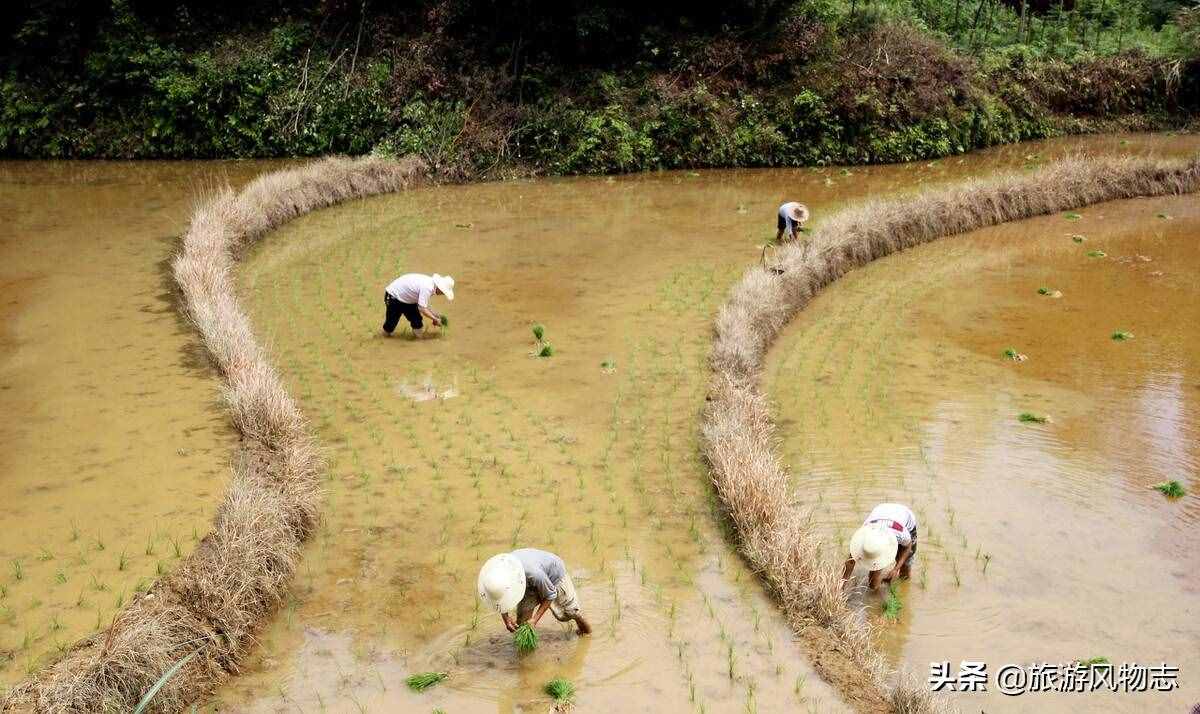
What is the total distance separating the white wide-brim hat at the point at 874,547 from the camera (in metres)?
6.27

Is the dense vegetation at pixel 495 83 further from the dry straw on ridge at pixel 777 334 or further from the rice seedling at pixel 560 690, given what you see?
the rice seedling at pixel 560 690

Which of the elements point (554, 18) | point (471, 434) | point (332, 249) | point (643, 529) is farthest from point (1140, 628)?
point (554, 18)

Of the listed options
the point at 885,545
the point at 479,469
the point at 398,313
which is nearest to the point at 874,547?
the point at 885,545

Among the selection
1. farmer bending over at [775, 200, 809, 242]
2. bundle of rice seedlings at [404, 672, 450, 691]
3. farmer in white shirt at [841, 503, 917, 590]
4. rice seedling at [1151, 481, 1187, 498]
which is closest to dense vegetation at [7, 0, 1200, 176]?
farmer bending over at [775, 200, 809, 242]

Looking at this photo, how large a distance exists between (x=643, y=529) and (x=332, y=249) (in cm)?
899

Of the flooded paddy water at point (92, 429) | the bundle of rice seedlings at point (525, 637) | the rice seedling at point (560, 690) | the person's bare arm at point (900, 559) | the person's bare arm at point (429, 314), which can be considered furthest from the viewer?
the person's bare arm at point (429, 314)

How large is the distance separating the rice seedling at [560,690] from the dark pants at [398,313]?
6085 millimetres

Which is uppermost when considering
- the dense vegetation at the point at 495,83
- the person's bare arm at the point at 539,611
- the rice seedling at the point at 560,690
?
the dense vegetation at the point at 495,83

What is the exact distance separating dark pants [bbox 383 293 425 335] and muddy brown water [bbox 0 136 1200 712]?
0.27 metres

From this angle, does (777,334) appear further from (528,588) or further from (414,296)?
(528,588)

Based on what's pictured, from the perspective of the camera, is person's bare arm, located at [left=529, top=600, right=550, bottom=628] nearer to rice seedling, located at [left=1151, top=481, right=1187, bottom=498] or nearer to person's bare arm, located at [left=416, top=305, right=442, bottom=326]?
rice seedling, located at [left=1151, top=481, right=1187, bottom=498]

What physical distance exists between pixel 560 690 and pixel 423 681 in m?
0.78

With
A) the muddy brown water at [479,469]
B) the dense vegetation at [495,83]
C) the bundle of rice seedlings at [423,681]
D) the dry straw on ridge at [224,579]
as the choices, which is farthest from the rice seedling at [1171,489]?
the dense vegetation at [495,83]

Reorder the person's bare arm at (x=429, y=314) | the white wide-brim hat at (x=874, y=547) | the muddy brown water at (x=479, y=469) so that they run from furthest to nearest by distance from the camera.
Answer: the person's bare arm at (x=429, y=314) → the white wide-brim hat at (x=874, y=547) → the muddy brown water at (x=479, y=469)
